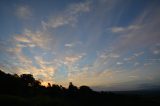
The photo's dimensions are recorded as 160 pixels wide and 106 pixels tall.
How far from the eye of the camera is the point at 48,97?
44000 millimetres

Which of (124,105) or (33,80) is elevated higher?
(33,80)

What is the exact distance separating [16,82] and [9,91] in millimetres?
5097

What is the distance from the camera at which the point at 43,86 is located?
336 ft

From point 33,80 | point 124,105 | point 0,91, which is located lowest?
point 124,105

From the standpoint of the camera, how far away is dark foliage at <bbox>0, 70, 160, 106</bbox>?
100ft

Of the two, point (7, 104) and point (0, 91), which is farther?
point (0, 91)

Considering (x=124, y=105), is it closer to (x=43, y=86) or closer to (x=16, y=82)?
(x=16, y=82)

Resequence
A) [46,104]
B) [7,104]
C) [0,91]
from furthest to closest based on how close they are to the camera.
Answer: [0,91] < [46,104] < [7,104]

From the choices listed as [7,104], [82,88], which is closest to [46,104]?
[7,104]

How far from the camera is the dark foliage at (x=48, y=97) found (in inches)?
1200

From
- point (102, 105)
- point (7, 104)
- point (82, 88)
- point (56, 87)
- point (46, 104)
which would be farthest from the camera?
point (56, 87)

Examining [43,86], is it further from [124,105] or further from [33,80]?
[124,105]

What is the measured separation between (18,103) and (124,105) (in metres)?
42.6

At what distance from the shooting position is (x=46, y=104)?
31141 mm
